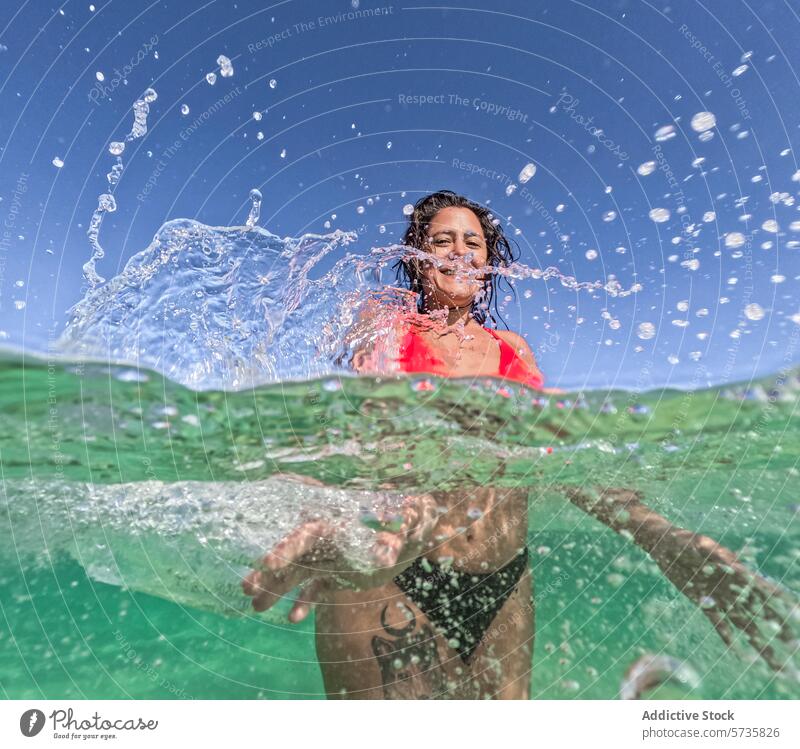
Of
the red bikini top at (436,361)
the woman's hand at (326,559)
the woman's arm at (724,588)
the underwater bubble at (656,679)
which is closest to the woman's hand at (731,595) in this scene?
the woman's arm at (724,588)

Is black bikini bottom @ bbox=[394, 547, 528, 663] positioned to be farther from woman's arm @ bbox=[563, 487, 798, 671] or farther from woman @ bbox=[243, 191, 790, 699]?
woman's arm @ bbox=[563, 487, 798, 671]

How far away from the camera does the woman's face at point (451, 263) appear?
1665mm

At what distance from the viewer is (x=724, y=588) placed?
1.24 meters

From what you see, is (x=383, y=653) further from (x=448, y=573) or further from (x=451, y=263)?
(x=451, y=263)

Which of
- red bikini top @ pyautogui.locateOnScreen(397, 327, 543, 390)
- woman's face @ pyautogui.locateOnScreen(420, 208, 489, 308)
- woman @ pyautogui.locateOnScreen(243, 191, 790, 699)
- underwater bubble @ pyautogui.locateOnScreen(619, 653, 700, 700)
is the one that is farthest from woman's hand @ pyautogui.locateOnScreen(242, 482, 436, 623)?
woman's face @ pyautogui.locateOnScreen(420, 208, 489, 308)

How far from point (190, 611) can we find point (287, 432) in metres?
3.41

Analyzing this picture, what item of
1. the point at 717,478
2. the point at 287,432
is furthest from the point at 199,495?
the point at 717,478

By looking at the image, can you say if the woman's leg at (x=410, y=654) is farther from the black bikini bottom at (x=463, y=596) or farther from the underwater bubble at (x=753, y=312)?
the underwater bubble at (x=753, y=312)

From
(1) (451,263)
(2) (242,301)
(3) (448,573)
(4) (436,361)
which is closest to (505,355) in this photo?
(4) (436,361)

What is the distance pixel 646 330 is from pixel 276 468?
4.64ft

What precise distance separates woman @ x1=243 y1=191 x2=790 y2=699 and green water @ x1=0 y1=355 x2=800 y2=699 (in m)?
0.15

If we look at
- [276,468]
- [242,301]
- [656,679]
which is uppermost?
[242,301]

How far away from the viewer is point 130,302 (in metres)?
1.60

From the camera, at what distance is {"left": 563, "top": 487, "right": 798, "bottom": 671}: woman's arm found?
47.2 inches
